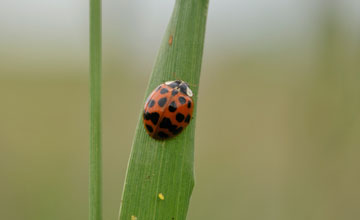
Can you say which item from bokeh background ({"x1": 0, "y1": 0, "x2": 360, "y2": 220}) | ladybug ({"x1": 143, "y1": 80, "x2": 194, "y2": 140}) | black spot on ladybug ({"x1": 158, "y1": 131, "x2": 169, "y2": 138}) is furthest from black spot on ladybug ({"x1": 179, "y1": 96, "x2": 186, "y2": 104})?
bokeh background ({"x1": 0, "y1": 0, "x2": 360, "y2": 220})

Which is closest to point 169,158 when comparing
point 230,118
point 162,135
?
point 162,135

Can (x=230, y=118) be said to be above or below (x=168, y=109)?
below

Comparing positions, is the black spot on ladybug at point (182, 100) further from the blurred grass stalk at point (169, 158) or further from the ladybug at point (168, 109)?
the blurred grass stalk at point (169, 158)

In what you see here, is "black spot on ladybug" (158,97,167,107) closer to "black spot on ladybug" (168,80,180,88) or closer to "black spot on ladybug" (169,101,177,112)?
"black spot on ladybug" (169,101,177,112)

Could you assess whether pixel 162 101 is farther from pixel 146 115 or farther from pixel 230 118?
pixel 230 118

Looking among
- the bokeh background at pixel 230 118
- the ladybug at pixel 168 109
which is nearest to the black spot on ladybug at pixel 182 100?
the ladybug at pixel 168 109

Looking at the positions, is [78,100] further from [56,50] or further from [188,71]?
[188,71]
